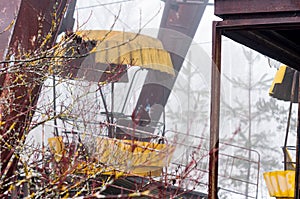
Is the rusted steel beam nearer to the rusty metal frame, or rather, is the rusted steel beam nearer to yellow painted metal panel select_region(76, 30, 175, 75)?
the rusty metal frame

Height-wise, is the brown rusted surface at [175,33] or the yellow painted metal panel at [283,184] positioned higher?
the brown rusted surface at [175,33]

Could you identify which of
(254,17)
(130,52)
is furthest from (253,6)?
(130,52)

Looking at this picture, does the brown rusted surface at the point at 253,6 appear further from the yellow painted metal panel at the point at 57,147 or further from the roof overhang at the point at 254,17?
the yellow painted metal panel at the point at 57,147

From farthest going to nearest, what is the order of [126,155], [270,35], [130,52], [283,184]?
[130,52] < [283,184] < [126,155] < [270,35]

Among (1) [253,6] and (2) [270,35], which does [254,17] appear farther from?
(2) [270,35]

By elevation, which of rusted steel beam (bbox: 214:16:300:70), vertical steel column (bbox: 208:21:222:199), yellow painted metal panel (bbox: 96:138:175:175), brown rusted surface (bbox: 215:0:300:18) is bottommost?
yellow painted metal panel (bbox: 96:138:175:175)

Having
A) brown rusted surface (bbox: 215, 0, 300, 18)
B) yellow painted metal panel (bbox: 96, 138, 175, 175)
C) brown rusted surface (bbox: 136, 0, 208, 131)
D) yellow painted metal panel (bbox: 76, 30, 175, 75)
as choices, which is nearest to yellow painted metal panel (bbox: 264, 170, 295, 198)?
yellow painted metal panel (bbox: 96, 138, 175, 175)

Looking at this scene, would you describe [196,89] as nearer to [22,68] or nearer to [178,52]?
[178,52]

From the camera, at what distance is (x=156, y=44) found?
4.32 m

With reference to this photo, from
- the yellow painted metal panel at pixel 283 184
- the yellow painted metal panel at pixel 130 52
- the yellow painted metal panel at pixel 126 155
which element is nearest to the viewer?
the yellow painted metal panel at pixel 126 155

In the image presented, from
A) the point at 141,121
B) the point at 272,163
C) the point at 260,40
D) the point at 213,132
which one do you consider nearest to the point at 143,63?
the point at 141,121

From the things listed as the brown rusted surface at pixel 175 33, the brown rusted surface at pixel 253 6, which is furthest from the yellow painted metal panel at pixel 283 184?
the brown rusted surface at pixel 175 33

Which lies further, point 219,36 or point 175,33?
point 175,33

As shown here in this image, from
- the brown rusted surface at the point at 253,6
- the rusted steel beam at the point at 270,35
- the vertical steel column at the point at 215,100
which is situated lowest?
the vertical steel column at the point at 215,100
